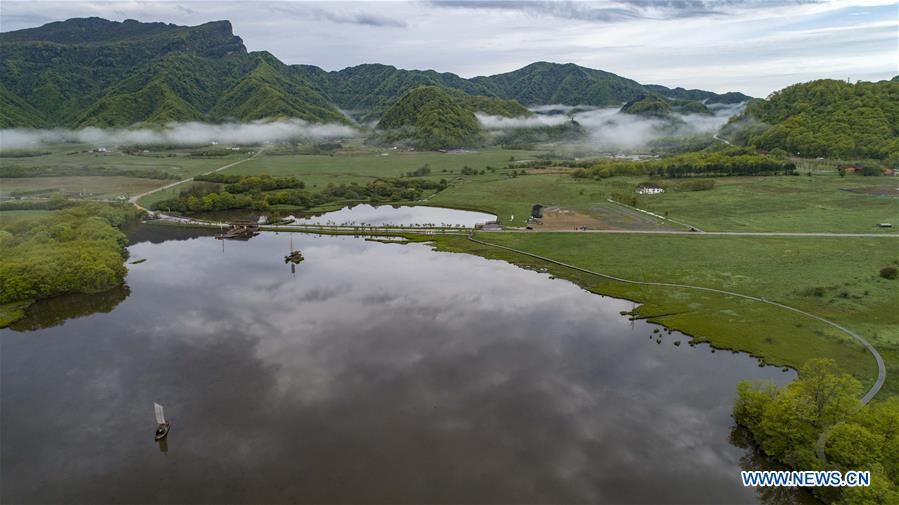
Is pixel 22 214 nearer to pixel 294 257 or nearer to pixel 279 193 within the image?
pixel 279 193

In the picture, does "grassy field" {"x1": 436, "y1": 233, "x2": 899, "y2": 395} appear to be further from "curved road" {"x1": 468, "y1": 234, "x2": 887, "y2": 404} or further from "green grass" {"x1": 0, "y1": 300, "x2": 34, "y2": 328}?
"green grass" {"x1": 0, "y1": 300, "x2": 34, "y2": 328}

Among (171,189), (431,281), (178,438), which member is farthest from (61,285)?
Result: (171,189)

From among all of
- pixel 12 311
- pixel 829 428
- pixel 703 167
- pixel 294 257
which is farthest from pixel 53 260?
pixel 703 167

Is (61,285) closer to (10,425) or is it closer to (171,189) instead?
(10,425)

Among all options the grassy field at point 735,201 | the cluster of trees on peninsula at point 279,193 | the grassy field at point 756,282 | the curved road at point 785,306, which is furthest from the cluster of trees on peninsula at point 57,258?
the grassy field at point 735,201

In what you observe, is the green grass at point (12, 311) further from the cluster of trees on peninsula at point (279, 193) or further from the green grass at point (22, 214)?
the cluster of trees on peninsula at point (279, 193)
